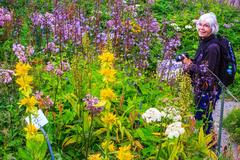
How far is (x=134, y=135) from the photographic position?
11.7 ft

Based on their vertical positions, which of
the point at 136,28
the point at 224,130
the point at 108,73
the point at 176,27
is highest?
the point at 108,73

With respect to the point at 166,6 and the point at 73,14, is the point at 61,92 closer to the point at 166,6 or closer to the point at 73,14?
the point at 73,14

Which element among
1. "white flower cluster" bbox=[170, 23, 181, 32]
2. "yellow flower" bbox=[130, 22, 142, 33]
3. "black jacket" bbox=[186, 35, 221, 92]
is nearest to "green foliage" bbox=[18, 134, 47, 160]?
"black jacket" bbox=[186, 35, 221, 92]

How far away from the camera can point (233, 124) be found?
6.41 meters

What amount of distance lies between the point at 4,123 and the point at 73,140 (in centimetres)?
73

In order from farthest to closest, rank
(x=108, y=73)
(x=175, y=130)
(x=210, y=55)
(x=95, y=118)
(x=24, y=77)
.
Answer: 1. (x=210, y=55)
2. (x=95, y=118)
3. (x=175, y=130)
4. (x=108, y=73)
5. (x=24, y=77)

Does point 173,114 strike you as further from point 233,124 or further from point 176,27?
point 176,27

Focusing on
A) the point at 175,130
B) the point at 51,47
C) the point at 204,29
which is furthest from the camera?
the point at 204,29

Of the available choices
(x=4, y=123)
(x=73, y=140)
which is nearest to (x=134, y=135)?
(x=73, y=140)

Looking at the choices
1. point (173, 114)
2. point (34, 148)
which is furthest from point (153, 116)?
point (34, 148)

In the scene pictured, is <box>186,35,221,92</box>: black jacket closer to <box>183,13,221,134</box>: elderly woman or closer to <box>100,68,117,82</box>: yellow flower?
<box>183,13,221,134</box>: elderly woman

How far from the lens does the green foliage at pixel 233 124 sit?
6.18m

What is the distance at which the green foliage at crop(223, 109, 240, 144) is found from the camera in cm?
618

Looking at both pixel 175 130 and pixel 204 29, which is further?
pixel 204 29
